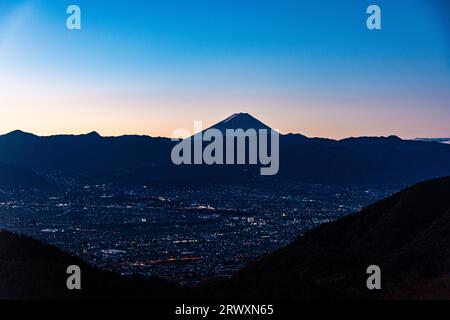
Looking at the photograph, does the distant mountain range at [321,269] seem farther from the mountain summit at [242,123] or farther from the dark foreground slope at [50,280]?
the mountain summit at [242,123]

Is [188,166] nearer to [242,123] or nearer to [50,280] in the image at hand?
[242,123]

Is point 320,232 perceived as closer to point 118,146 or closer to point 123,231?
point 123,231

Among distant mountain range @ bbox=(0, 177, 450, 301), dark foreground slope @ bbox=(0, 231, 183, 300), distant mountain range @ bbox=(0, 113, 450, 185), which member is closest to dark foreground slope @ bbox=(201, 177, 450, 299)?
distant mountain range @ bbox=(0, 177, 450, 301)

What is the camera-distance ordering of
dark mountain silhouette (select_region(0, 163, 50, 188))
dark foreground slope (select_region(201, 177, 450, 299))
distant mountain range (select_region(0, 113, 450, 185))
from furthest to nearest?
distant mountain range (select_region(0, 113, 450, 185)) → dark mountain silhouette (select_region(0, 163, 50, 188)) → dark foreground slope (select_region(201, 177, 450, 299))

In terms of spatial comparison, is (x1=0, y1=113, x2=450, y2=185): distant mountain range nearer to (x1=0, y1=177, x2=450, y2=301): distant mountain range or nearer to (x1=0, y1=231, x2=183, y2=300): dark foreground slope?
(x1=0, y1=177, x2=450, y2=301): distant mountain range

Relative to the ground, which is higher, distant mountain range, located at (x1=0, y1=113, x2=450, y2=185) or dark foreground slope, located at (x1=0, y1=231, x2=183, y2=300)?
distant mountain range, located at (x1=0, y1=113, x2=450, y2=185)
